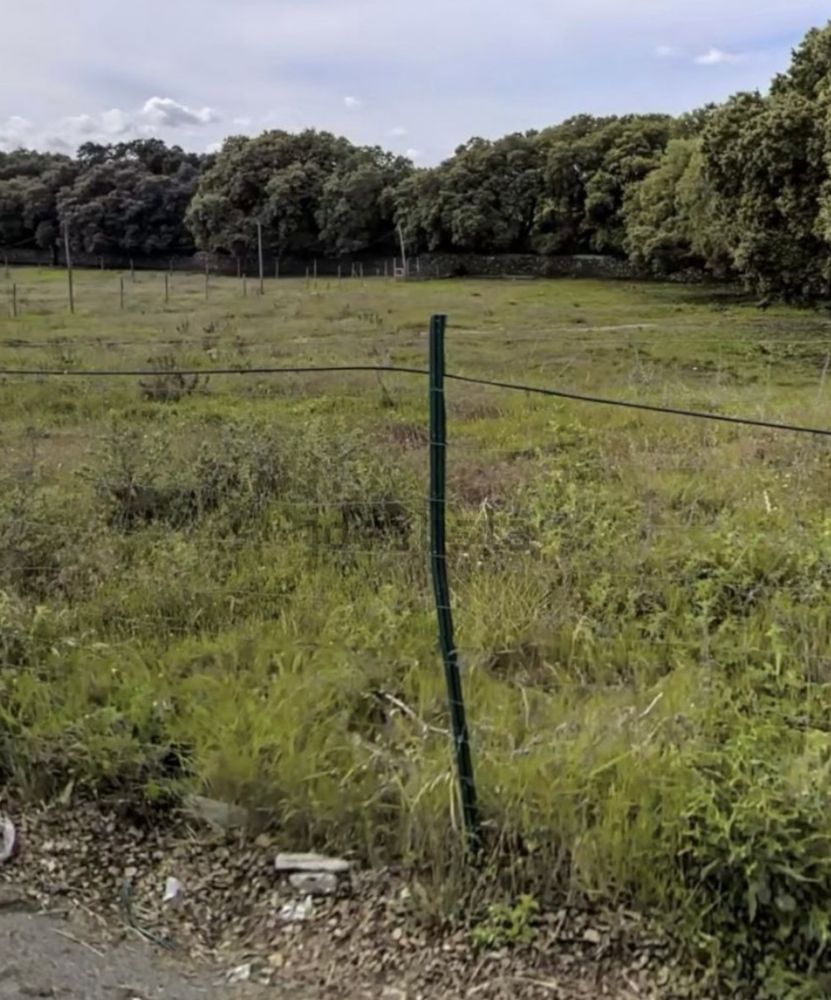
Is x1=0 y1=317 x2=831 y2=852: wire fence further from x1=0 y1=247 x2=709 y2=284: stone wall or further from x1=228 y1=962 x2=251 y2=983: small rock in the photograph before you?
x1=0 y1=247 x2=709 y2=284: stone wall

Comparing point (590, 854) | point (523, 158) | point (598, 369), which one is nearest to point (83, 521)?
point (590, 854)

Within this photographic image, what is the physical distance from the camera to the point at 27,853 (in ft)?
7.04

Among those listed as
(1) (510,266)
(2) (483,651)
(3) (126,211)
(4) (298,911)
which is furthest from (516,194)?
(4) (298,911)

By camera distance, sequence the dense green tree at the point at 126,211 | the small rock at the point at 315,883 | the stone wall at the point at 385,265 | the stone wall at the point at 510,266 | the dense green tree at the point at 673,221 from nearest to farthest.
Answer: the small rock at the point at 315,883
the dense green tree at the point at 673,221
the stone wall at the point at 385,265
the stone wall at the point at 510,266
the dense green tree at the point at 126,211

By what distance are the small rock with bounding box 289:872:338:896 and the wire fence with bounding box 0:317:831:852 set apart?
0.44 m

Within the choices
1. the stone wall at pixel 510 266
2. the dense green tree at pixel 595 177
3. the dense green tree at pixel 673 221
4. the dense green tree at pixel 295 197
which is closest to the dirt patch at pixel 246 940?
the dense green tree at pixel 673 221

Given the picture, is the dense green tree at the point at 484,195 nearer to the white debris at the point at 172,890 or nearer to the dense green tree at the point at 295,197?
the dense green tree at the point at 295,197

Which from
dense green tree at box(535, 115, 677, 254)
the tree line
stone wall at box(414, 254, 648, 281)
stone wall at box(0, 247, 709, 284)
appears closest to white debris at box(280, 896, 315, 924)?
the tree line

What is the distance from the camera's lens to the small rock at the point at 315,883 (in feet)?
6.58

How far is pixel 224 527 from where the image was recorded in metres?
3.92

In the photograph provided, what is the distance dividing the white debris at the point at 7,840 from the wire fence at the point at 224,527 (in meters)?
0.63

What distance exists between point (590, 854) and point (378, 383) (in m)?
7.39

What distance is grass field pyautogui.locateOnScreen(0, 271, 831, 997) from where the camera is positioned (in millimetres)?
1896

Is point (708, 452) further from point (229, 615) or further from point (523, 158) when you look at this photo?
point (523, 158)
